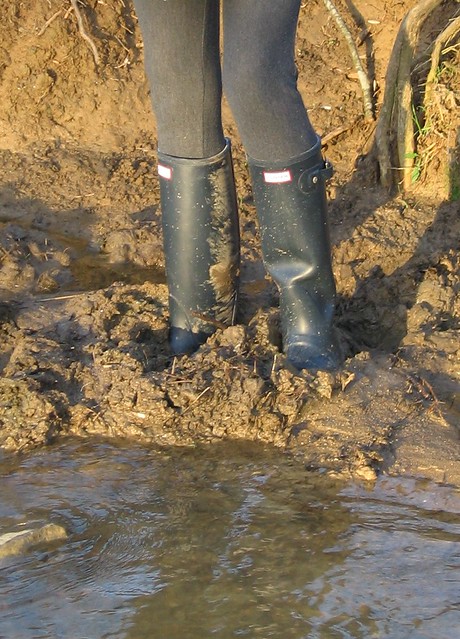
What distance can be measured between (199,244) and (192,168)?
22 centimetres

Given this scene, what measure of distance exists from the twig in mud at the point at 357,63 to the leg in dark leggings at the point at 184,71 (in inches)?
60.1

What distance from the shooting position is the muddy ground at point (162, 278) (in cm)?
266

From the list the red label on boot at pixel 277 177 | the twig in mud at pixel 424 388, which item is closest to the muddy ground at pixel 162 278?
the twig in mud at pixel 424 388

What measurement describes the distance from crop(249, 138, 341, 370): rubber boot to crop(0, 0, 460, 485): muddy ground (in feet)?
0.28

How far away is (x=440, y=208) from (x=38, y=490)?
2.04m

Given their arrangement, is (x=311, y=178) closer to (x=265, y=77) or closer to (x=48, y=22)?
(x=265, y=77)

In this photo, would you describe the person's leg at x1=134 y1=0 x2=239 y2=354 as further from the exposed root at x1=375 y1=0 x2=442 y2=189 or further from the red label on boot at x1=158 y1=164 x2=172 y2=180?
the exposed root at x1=375 y1=0 x2=442 y2=189

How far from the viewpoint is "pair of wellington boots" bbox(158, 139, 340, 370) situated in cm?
269

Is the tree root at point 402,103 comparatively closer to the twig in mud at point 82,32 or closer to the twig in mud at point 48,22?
the twig in mud at point 82,32

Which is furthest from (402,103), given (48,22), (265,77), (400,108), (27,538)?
(27,538)

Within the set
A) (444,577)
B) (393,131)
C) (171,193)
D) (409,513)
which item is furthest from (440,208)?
(444,577)

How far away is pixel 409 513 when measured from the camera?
2.26 metres

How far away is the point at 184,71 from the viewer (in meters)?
2.60

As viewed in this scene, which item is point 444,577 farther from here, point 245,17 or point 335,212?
point 335,212
